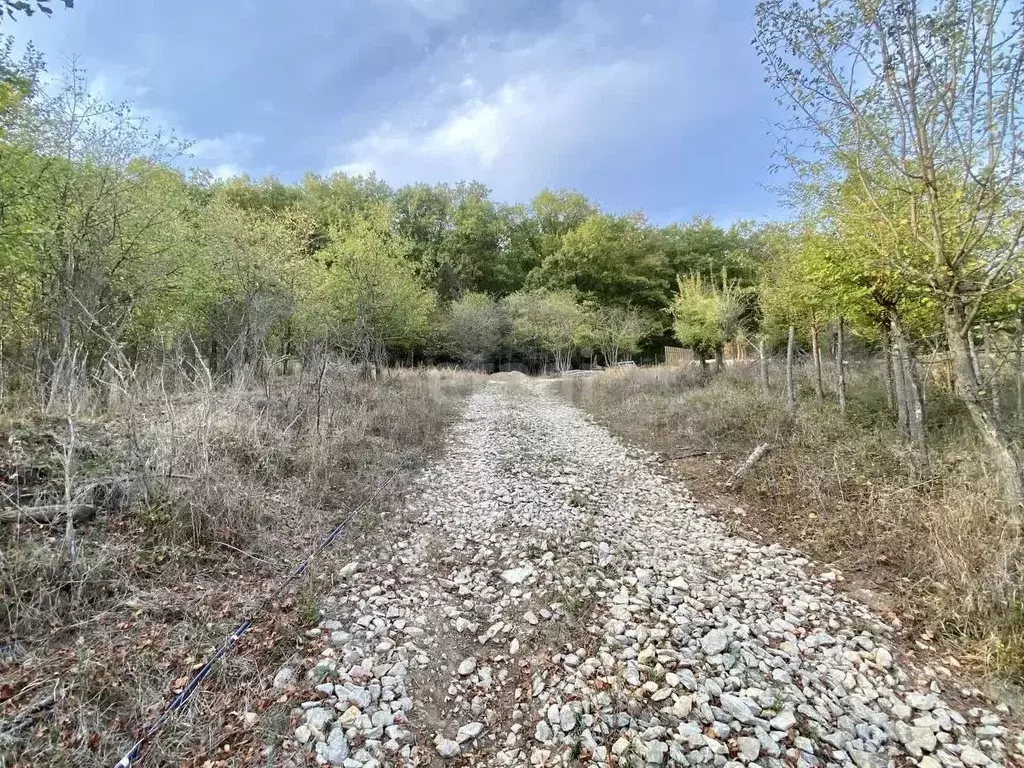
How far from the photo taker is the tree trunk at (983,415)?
3.90 m

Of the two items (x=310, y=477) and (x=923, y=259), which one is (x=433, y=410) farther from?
(x=923, y=259)

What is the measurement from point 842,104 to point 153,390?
849 cm

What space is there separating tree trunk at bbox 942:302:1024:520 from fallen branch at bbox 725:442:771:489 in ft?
9.48

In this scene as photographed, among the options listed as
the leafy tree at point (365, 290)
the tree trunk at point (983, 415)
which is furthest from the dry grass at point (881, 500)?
the leafy tree at point (365, 290)

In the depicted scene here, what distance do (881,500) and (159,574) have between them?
7.00 m

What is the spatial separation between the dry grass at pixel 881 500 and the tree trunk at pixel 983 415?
0.79 feet

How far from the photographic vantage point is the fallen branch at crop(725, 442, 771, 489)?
22.4 feet

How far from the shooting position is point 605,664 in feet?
10.3

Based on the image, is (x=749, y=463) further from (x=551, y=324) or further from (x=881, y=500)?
(x=551, y=324)

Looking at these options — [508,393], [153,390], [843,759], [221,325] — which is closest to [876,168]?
[843,759]

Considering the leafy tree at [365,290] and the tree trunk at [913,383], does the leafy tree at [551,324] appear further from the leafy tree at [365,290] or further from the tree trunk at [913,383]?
the tree trunk at [913,383]

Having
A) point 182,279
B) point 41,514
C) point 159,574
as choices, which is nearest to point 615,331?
point 182,279

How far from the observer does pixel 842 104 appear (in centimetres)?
473

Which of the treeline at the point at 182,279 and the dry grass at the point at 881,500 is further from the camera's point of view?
the treeline at the point at 182,279
